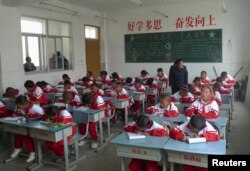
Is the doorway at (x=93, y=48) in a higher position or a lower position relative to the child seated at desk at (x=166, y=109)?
higher

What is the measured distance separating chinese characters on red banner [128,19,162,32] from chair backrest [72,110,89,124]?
21.1 ft

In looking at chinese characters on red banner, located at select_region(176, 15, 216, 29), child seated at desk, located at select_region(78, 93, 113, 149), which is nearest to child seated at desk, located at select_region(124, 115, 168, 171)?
child seated at desk, located at select_region(78, 93, 113, 149)

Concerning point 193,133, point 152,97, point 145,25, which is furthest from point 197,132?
point 145,25

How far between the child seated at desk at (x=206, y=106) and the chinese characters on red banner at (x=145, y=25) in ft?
21.1

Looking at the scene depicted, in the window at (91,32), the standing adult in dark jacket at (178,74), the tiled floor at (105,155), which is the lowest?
the tiled floor at (105,155)

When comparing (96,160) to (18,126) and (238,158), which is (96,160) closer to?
(18,126)

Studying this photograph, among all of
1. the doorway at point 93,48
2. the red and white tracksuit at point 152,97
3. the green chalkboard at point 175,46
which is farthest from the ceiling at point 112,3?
the red and white tracksuit at point 152,97

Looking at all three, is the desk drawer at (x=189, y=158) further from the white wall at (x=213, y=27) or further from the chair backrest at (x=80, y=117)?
the white wall at (x=213, y=27)

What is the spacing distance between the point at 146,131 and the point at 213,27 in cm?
697

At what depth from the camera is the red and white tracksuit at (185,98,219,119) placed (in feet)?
11.7

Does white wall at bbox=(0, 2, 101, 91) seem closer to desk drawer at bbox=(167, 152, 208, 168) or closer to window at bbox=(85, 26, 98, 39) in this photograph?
window at bbox=(85, 26, 98, 39)

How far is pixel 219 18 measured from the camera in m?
8.71

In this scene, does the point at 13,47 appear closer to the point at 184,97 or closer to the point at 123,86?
the point at 123,86

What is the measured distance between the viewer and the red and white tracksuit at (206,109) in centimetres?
356
